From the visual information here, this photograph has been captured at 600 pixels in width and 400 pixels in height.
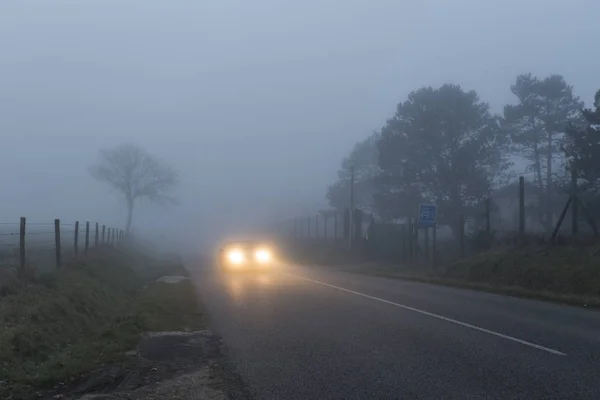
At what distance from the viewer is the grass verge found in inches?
712

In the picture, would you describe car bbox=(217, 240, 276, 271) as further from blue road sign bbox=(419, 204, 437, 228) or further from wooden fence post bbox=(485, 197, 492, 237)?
wooden fence post bbox=(485, 197, 492, 237)

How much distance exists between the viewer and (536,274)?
21.4 m

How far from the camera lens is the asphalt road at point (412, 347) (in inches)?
290

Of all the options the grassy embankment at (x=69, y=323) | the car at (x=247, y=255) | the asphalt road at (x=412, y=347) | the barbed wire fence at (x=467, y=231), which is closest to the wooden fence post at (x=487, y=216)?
the barbed wire fence at (x=467, y=231)

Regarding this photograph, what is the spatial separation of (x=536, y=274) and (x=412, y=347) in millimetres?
12886

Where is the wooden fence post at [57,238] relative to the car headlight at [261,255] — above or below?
above

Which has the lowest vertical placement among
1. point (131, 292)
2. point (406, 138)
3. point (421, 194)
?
point (131, 292)

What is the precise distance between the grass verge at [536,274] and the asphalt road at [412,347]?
60.4 inches

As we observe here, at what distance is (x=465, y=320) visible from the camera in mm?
12672

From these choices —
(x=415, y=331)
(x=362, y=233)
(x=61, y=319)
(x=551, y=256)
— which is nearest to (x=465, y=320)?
(x=415, y=331)

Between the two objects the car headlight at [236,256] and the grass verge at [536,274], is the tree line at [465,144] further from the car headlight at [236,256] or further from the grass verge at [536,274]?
the grass verge at [536,274]

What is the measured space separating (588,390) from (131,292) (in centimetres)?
1756

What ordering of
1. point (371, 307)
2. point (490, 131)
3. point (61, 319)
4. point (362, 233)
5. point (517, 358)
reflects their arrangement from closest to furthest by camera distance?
1. point (517, 358)
2. point (61, 319)
3. point (371, 307)
4. point (490, 131)
5. point (362, 233)

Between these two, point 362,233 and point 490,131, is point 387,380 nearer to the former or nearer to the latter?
point 490,131
